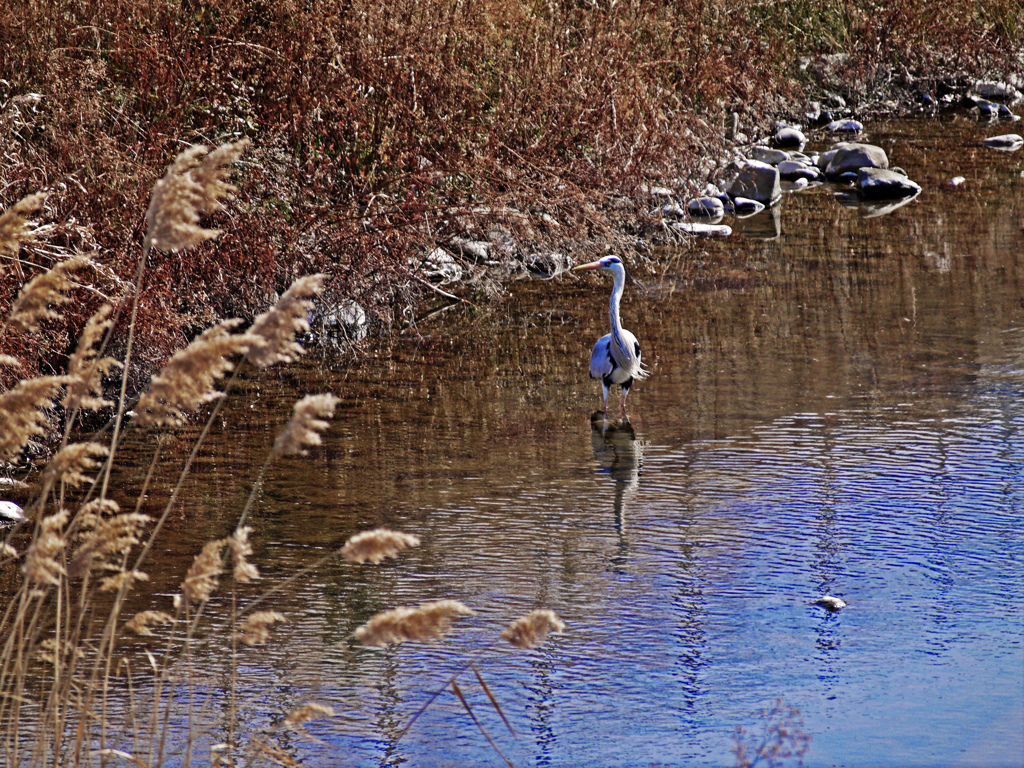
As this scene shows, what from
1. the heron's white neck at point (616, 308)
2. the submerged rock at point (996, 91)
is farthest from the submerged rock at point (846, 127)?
the heron's white neck at point (616, 308)

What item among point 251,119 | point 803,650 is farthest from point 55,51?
point 803,650

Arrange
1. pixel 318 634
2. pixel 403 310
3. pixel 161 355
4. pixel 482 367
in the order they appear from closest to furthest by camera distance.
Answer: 1. pixel 318 634
2. pixel 161 355
3. pixel 482 367
4. pixel 403 310

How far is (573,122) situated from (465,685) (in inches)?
305

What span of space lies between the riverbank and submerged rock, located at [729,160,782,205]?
0.97 meters

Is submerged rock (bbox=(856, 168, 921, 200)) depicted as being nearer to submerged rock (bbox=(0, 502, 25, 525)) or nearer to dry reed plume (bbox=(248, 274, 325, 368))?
submerged rock (bbox=(0, 502, 25, 525))

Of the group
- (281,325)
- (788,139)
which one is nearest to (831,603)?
(281,325)

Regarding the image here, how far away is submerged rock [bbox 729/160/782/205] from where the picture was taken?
48.9 feet

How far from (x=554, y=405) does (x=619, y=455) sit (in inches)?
47.1

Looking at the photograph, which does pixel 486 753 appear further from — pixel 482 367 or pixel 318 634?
pixel 482 367

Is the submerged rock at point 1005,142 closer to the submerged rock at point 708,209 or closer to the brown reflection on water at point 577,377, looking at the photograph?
the brown reflection on water at point 577,377

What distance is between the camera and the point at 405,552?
5.99 metres

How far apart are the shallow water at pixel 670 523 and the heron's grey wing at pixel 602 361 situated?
0.27 meters

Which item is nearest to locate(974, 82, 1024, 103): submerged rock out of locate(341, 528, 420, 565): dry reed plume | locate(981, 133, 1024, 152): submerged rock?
locate(981, 133, 1024, 152): submerged rock

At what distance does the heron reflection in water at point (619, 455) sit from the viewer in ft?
21.7
